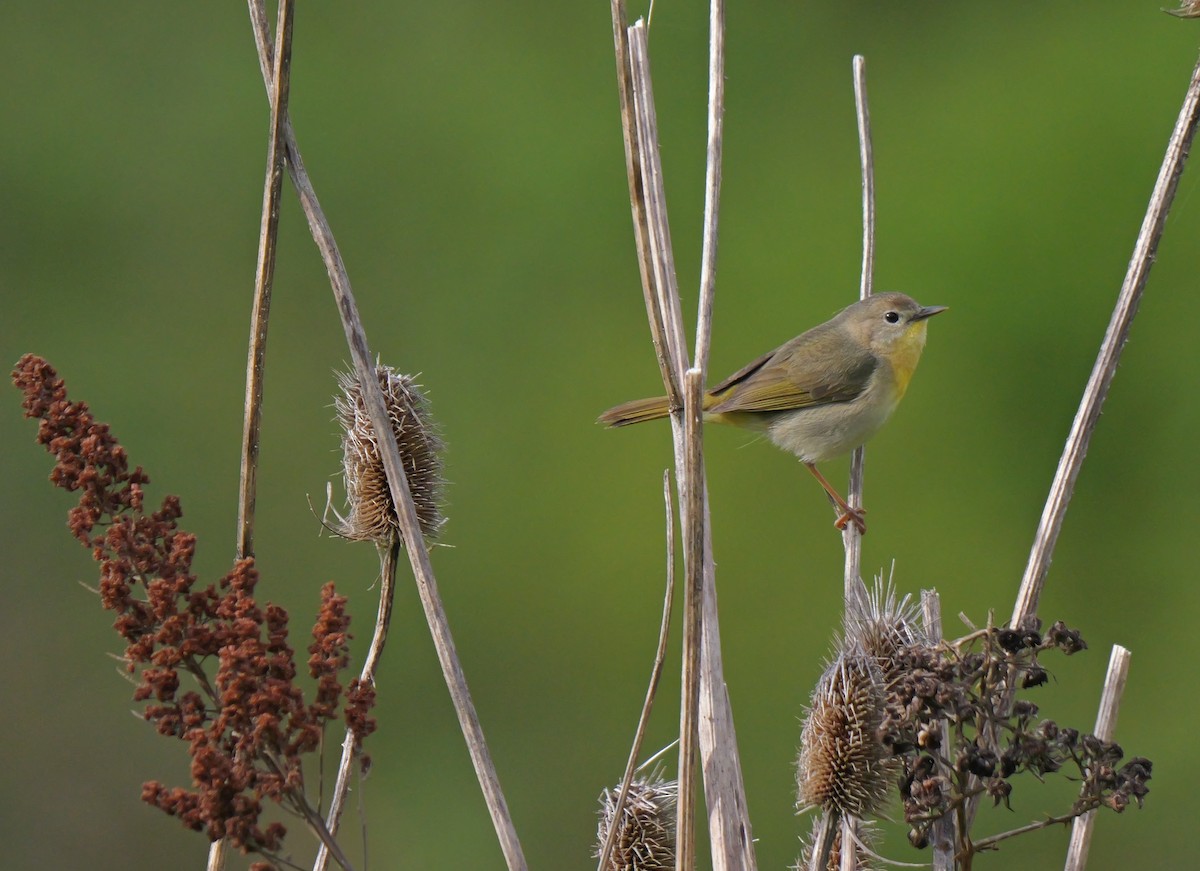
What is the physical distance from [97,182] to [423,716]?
184 inches

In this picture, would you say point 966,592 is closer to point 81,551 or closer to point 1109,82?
point 1109,82

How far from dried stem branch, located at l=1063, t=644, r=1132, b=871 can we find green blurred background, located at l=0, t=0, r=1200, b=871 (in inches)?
249

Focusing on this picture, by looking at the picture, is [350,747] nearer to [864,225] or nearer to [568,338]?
[864,225]

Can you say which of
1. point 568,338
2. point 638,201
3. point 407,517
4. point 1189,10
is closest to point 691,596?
point 407,517

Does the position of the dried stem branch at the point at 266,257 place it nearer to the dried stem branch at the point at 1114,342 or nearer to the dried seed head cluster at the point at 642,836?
the dried seed head cluster at the point at 642,836

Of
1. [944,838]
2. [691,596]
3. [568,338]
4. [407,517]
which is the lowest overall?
[944,838]

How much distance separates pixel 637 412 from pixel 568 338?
5400 millimetres

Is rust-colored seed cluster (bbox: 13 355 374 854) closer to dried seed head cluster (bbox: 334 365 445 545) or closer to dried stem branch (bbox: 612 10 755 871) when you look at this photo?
dried stem branch (bbox: 612 10 755 871)

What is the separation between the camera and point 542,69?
11141 millimetres

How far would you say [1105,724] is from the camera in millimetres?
2383

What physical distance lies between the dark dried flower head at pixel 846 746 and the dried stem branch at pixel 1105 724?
0.33m

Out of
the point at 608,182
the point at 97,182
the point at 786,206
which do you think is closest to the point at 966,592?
the point at 786,206

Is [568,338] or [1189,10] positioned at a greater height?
[568,338]

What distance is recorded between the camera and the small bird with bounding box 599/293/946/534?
17.4ft
